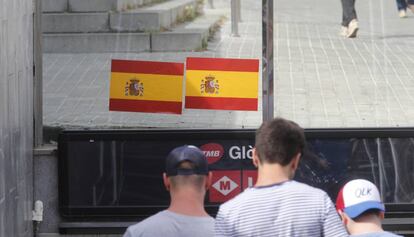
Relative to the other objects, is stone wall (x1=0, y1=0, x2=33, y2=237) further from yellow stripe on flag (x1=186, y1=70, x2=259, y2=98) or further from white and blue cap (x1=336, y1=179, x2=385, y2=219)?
white and blue cap (x1=336, y1=179, x2=385, y2=219)

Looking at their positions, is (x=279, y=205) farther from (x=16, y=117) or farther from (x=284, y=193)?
(x=16, y=117)

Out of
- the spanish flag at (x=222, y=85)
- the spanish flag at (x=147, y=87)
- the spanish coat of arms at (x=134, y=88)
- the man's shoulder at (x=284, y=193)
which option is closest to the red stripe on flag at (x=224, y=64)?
the spanish flag at (x=222, y=85)

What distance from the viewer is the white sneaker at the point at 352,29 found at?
7.89 m

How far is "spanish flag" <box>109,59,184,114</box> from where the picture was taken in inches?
295

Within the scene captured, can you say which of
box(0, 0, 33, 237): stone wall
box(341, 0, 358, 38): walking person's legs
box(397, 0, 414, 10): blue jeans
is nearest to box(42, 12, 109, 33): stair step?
box(0, 0, 33, 237): stone wall

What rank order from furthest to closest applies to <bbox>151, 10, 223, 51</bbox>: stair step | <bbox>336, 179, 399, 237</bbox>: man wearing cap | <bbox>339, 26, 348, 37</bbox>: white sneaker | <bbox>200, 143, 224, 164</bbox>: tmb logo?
<bbox>339, 26, 348, 37</bbox>: white sneaker
<bbox>151, 10, 223, 51</bbox>: stair step
<bbox>200, 143, 224, 164</bbox>: tmb logo
<bbox>336, 179, 399, 237</bbox>: man wearing cap

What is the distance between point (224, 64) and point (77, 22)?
1.41m

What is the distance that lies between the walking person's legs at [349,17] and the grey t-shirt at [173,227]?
4.05 m

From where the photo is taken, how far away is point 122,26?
8055 mm

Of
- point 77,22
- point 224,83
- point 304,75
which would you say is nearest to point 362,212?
point 224,83

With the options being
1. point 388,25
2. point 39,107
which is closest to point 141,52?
point 39,107

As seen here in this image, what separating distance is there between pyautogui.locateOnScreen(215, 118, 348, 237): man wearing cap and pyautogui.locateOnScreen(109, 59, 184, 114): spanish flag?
3.40 meters

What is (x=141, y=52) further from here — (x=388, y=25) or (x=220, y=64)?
(x=388, y=25)

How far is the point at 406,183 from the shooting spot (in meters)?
7.43
